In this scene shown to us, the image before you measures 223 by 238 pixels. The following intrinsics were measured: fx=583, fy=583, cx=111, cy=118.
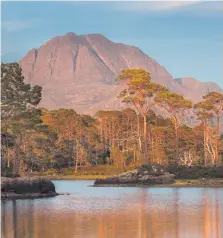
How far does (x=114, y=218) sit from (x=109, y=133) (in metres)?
80.2

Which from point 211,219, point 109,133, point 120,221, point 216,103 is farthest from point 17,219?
point 109,133

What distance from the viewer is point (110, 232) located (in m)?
19.2

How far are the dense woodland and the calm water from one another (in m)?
10.6

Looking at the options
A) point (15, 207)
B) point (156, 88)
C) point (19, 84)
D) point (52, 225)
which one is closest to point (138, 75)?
point (156, 88)

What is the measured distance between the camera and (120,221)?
2241 cm

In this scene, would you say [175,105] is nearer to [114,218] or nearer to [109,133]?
[109,133]

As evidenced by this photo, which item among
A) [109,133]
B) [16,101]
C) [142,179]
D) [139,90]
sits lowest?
[142,179]

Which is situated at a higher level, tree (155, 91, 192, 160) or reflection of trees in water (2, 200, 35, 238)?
tree (155, 91, 192, 160)

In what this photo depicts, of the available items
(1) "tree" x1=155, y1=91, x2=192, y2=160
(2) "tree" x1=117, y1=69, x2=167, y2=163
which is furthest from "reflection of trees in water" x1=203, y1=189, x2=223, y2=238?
(1) "tree" x1=155, y1=91, x2=192, y2=160

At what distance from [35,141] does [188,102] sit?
86.7ft

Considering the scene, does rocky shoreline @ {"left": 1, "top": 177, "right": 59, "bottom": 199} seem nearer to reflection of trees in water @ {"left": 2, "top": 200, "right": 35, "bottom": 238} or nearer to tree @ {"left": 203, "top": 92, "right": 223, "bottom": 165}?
reflection of trees in water @ {"left": 2, "top": 200, "right": 35, "bottom": 238}

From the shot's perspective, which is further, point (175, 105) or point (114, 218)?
point (175, 105)

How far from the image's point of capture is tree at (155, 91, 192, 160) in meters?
70.6

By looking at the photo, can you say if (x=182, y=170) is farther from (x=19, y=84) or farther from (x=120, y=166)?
(x=120, y=166)
